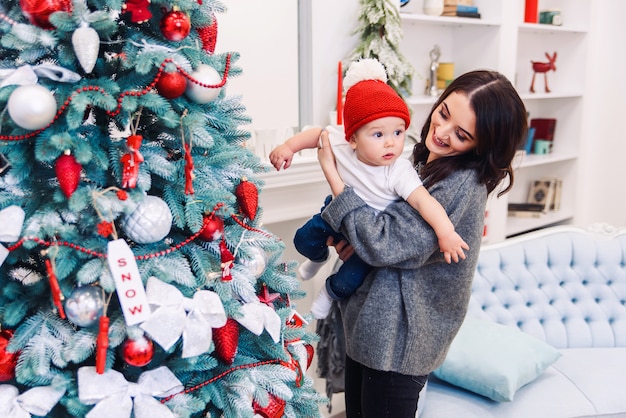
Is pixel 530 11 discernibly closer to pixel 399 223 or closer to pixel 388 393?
pixel 399 223

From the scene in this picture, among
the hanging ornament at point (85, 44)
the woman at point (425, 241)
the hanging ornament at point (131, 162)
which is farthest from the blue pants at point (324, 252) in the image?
the hanging ornament at point (85, 44)

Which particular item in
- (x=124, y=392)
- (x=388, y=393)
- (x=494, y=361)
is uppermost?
(x=124, y=392)

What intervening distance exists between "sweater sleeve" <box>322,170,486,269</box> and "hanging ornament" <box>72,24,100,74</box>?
660 millimetres

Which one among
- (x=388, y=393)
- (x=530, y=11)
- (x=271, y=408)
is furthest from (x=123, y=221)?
(x=530, y=11)

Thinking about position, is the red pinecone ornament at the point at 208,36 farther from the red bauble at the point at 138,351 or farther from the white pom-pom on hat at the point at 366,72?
the red bauble at the point at 138,351

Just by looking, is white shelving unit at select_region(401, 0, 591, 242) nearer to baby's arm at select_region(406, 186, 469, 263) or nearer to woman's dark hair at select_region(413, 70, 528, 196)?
woman's dark hair at select_region(413, 70, 528, 196)

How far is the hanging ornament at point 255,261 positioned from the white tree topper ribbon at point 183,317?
0.40ft

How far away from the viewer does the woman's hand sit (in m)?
1.44

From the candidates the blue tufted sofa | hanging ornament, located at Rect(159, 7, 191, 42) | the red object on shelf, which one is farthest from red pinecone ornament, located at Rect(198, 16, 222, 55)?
the red object on shelf

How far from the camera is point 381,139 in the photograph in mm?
1353

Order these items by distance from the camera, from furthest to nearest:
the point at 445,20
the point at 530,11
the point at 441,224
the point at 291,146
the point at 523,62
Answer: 1. the point at 523,62
2. the point at 530,11
3. the point at 445,20
4. the point at 291,146
5. the point at 441,224

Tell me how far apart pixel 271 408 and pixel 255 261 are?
1.05 feet

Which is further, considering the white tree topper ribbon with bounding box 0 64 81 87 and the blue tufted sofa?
the blue tufted sofa

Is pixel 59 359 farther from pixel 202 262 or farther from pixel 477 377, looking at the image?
pixel 477 377
